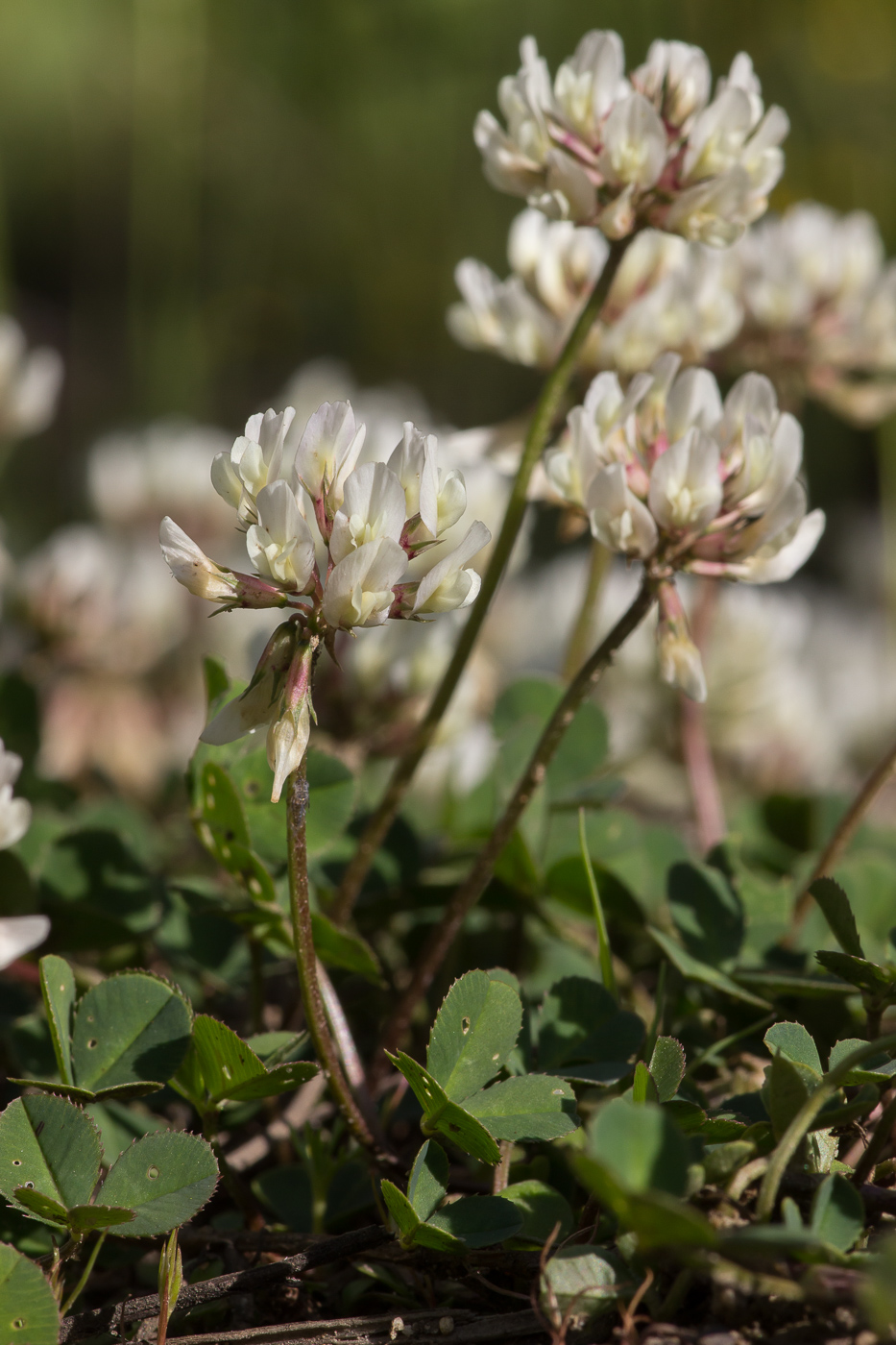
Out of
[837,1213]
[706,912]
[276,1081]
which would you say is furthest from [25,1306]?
[706,912]

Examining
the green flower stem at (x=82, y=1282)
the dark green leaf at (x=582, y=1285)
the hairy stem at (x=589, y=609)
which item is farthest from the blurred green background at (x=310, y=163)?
the dark green leaf at (x=582, y=1285)

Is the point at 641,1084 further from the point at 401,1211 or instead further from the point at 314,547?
the point at 314,547

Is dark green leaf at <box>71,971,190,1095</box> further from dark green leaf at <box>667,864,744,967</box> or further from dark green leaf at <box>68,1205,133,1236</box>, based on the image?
dark green leaf at <box>667,864,744,967</box>

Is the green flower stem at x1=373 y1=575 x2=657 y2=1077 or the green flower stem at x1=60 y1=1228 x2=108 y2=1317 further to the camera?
the green flower stem at x1=373 y1=575 x2=657 y2=1077

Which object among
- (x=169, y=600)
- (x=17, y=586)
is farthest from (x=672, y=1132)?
(x=169, y=600)

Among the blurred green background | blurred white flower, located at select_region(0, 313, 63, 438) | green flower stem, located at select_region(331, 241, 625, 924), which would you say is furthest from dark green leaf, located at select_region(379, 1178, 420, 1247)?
the blurred green background

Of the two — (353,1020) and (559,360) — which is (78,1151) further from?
(559,360)

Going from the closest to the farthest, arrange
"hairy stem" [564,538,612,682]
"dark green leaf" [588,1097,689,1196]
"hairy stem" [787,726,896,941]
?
"dark green leaf" [588,1097,689,1196] < "hairy stem" [787,726,896,941] < "hairy stem" [564,538,612,682]
